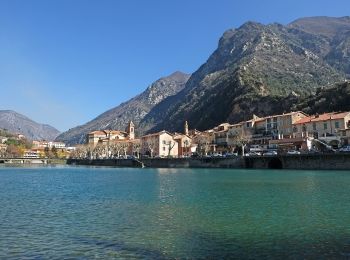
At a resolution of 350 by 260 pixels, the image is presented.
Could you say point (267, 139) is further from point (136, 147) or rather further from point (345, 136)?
point (136, 147)

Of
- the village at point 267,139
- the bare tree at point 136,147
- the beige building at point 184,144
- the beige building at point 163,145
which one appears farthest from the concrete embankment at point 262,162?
the bare tree at point 136,147

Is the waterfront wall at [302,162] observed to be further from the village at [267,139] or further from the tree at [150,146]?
the tree at [150,146]

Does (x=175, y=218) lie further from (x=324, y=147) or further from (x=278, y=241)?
(x=324, y=147)

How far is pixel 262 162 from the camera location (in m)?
103

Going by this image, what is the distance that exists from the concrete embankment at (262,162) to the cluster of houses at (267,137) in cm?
1185

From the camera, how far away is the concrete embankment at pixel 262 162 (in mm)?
84938

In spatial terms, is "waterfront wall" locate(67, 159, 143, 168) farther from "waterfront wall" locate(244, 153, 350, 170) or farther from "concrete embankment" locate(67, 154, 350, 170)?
"waterfront wall" locate(244, 153, 350, 170)

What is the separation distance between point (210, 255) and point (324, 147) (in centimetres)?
9548

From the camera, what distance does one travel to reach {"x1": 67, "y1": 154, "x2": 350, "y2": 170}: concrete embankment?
279 ft

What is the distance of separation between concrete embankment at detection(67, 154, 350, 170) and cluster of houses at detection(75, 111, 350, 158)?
1185 centimetres

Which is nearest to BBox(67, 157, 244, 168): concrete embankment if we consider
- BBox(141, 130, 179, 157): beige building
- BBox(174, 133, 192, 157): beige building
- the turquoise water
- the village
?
the village

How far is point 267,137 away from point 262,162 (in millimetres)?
32706

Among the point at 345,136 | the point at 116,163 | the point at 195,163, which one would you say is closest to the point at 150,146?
the point at 116,163

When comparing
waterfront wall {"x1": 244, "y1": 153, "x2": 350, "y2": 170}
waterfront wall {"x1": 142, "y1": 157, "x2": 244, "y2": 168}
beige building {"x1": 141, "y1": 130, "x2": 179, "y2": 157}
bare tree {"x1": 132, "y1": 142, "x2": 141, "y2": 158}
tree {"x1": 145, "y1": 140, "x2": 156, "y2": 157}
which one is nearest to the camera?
→ waterfront wall {"x1": 244, "y1": 153, "x2": 350, "y2": 170}
